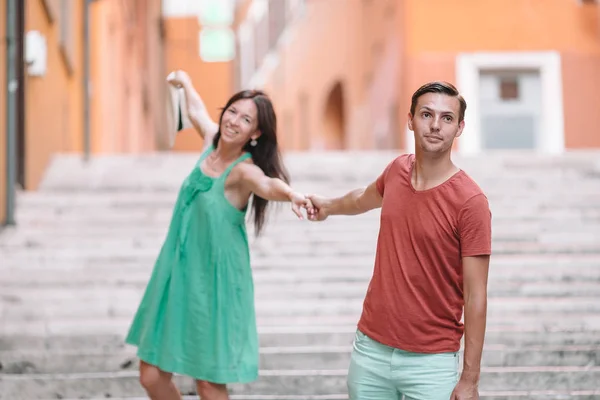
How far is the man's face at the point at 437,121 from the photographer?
274 centimetres

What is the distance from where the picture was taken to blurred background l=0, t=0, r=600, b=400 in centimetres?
461

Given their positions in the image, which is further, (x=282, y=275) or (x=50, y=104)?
(x=50, y=104)

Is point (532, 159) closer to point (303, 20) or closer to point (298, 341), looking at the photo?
point (298, 341)

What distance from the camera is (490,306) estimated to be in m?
5.29

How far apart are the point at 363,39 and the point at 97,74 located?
622 cm

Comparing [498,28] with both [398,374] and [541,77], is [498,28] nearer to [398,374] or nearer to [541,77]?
[541,77]

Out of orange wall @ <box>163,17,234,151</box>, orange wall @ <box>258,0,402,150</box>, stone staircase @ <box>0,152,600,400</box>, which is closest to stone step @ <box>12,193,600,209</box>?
stone staircase @ <box>0,152,600,400</box>

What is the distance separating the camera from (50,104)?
934 cm

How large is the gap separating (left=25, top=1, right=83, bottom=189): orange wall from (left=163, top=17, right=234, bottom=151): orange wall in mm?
18453

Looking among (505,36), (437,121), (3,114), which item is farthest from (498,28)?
(437,121)

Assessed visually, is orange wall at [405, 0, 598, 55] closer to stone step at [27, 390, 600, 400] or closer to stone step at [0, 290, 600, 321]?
stone step at [0, 290, 600, 321]

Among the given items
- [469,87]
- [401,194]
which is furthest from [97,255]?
[469,87]

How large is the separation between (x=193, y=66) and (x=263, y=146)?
1068 inches

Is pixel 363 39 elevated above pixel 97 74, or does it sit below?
above
